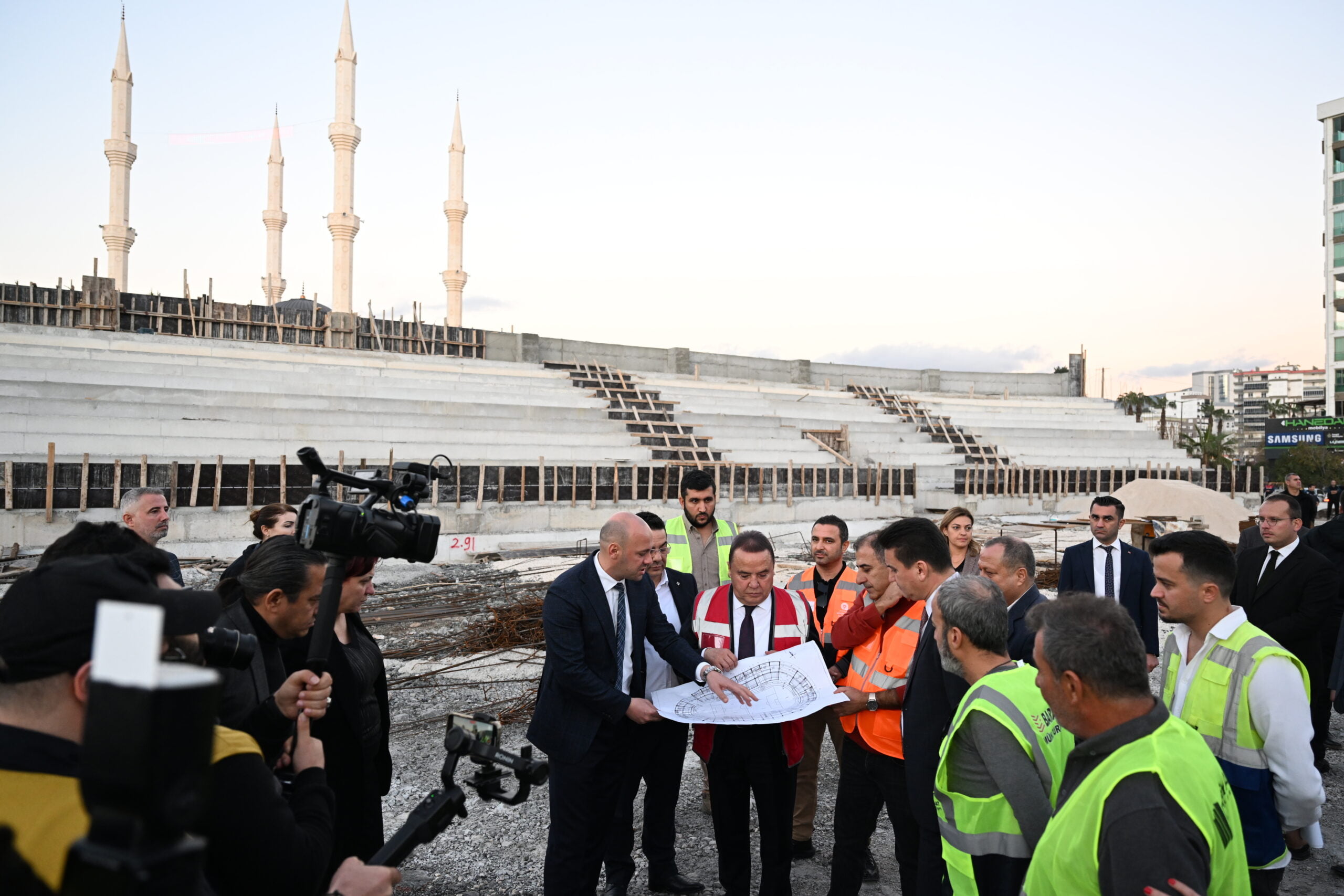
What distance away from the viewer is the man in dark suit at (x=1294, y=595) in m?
4.89

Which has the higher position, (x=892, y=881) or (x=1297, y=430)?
(x=1297, y=430)

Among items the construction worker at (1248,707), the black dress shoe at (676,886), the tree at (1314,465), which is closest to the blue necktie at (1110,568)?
the construction worker at (1248,707)

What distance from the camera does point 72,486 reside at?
48.9ft

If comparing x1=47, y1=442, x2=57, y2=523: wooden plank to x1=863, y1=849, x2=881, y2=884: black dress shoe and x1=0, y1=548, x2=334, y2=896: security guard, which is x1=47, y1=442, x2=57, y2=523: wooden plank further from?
x1=0, y1=548, x2=334, y2=896: security guard

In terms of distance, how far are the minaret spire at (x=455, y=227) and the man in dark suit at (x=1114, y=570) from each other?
112 ft

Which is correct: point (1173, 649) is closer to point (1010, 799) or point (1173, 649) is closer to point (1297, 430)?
point (1010, 799)

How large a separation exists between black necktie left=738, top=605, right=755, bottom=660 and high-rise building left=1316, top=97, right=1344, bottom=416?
63116mm

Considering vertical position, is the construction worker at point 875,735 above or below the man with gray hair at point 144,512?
below

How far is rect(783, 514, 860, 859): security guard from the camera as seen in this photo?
4.39 m

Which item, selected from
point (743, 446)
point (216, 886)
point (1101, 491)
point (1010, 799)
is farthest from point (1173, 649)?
point (1101, 491)

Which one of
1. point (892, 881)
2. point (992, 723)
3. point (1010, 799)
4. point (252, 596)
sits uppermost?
point (252, 596)

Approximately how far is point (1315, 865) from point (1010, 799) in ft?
9.77

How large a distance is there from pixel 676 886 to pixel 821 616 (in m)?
1.85

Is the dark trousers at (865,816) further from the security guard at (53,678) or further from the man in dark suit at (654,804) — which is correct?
the security guard at (53,678)
